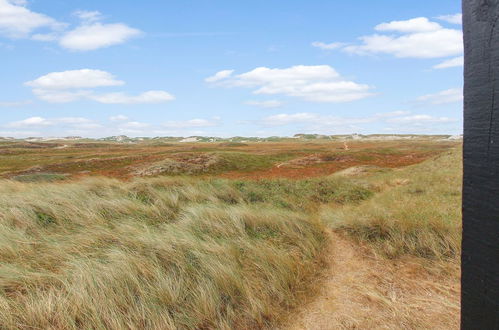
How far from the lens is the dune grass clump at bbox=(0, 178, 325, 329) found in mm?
3398

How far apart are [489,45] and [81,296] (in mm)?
3989

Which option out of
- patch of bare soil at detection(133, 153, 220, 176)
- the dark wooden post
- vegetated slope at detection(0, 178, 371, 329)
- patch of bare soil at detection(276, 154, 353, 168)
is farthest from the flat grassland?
patch of bare soil at detection(276, 154, 353, 168)

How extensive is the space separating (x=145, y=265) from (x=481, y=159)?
157 inches

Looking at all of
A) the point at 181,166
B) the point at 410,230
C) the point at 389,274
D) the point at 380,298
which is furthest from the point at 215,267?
the point at 181,166

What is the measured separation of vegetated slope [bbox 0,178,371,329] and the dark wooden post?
2717mm

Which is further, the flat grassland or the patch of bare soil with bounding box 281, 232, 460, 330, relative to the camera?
the patch of bare soil with bounding box 281, 232, 460, 330

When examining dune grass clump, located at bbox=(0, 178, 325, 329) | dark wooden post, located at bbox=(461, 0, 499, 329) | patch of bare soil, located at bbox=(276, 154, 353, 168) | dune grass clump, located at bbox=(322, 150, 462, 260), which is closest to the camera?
dark wooden post, located at bbox=(461, 0, 499, 329)

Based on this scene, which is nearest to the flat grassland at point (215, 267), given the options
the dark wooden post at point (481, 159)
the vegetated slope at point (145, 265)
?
the vegetated slope at point (145, 265)

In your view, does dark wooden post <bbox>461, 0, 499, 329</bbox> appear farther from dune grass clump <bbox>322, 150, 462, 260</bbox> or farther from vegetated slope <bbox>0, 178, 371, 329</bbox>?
dune grass clump <bbox>322, 150, 462, 260</bbox>

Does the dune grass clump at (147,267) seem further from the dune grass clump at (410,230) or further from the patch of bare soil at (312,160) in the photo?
the patch of bare soil at (312,160)

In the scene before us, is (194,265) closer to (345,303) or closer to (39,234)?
(345,303)

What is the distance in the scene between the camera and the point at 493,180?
1325 mm

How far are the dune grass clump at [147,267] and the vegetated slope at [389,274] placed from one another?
42 cm

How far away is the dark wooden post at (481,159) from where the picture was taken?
131cm
